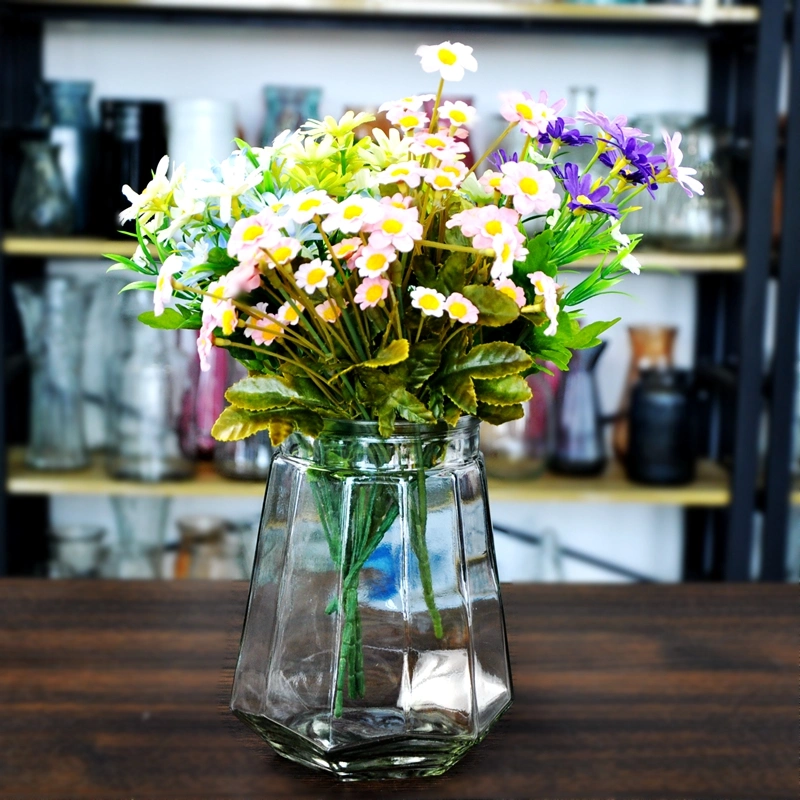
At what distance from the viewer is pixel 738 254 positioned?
5.78 ft

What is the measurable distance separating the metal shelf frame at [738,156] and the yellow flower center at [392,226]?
130 cm

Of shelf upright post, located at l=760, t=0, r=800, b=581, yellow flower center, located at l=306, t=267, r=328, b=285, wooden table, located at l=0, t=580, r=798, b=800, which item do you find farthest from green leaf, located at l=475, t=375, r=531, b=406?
shelf upright post, located at l=760, t=0, r=800, b=581

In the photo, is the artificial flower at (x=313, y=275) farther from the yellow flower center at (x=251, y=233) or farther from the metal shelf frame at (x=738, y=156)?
the metal shelf frame at (x=738, y=156)

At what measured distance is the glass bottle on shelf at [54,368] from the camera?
1.74 meters

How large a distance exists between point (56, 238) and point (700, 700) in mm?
1340

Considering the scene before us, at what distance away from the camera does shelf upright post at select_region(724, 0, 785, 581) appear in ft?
5.52

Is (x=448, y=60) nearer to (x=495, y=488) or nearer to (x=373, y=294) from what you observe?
(x=373, y=294)

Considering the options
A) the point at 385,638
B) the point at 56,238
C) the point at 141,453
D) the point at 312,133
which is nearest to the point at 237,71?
the point at 56,238

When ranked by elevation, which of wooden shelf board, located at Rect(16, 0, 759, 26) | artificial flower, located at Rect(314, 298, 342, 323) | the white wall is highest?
wooden shelf board, located at Rect(16, 0, 759, 26)

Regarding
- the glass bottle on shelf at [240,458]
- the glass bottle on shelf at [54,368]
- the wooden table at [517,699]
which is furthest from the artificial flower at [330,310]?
the glass bottle on shelf at [54,368]

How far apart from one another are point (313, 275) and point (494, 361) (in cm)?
10

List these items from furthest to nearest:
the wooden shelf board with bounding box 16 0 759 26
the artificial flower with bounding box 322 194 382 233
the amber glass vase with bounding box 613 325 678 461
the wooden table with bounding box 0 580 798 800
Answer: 1. the amber glass vase with bounding box 613 325 678 461
2. the wooden shelf board with bounding box 16 0 759 26
3. the wooden table with bounding box 0 580 798 800
4. the artificial flower with bounding box 322 194 382 233

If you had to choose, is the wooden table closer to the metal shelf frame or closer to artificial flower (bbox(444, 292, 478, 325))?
artificial flower (bbox(444, 292, 478, 325))

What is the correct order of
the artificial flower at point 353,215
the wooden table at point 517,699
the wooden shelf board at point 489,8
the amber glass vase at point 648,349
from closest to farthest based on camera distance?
the artificial flower at point 353,215 < the wooden table at point 517,699 < the wooden shelf board at point 489,8 < the amber glass vase at point 648,349
